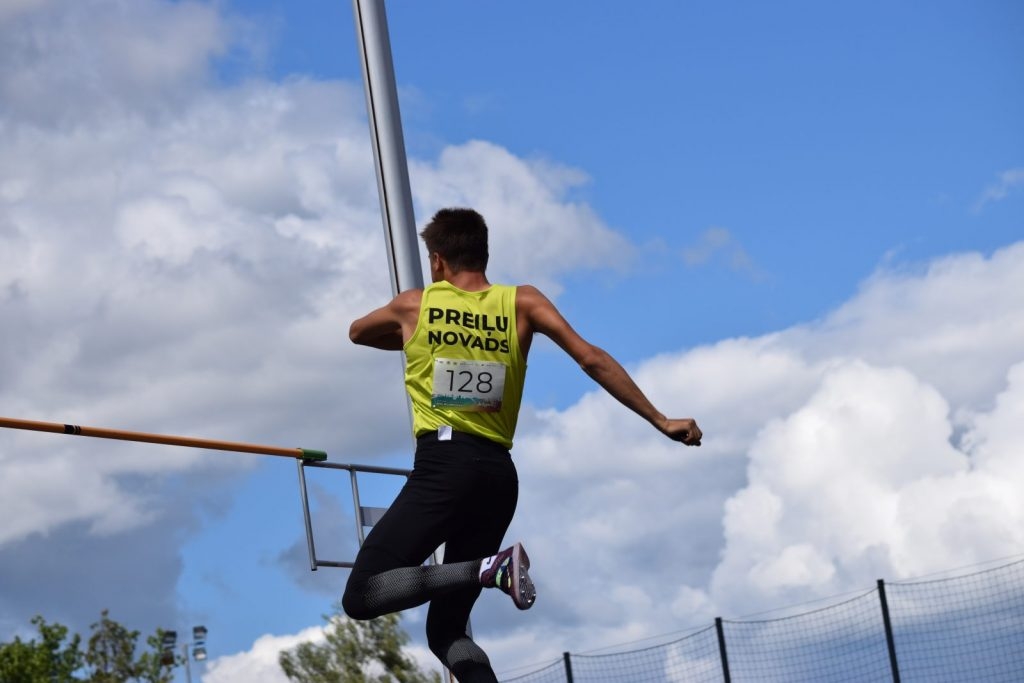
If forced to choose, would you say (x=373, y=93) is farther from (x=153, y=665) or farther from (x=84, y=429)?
(x=153, y=665)

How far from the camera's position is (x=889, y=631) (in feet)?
40.9

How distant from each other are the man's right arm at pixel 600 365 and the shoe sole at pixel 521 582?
604 millimetres

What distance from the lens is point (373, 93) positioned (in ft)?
22.7

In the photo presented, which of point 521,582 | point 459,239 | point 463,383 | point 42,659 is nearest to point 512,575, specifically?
point 521,582

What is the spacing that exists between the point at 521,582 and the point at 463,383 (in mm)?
672

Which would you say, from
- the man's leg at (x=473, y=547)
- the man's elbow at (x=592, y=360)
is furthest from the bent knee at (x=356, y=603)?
the man's elbow at (x=592, y=360)

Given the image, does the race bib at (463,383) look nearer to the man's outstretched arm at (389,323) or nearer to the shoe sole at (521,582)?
the man's outstretched arm at (389,323)

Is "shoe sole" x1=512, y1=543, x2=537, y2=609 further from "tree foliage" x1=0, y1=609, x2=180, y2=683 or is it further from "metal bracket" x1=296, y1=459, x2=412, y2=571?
"tree foliage" x1=0, y1=609, x2=180, y2=683

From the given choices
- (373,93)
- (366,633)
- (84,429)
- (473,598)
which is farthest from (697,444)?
(366,633)

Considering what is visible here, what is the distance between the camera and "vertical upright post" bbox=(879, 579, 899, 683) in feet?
40.5

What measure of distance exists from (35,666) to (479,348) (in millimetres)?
35764

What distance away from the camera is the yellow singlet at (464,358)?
4371 mm

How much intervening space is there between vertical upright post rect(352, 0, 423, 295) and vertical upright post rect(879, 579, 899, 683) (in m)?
7.59

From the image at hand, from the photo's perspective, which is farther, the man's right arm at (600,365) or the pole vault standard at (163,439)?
the pole vault standard at (163,439)
